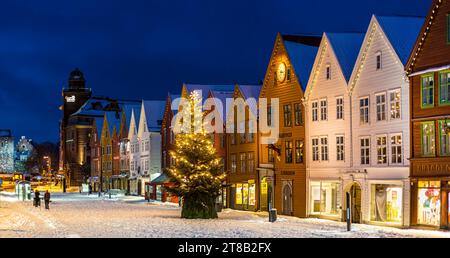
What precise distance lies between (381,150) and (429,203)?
6.30m

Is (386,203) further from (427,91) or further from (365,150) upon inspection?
(427,91)

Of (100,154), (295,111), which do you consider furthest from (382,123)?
(100,154)

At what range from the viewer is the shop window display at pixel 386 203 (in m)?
43.7

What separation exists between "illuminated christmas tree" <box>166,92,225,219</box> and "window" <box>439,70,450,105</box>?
53.0 feet

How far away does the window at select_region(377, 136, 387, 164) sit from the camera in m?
45.5

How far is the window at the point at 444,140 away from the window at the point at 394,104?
175 inches

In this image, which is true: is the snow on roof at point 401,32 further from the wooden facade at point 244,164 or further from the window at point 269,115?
the wooden facade at point 244,164

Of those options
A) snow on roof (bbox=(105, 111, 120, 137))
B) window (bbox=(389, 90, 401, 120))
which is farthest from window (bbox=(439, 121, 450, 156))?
snow on roof (bbox=(105, 111, 120, 137))

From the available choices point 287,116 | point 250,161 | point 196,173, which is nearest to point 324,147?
point 287,116

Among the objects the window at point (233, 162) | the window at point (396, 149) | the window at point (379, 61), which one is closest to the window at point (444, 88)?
the window at point (396, 149)

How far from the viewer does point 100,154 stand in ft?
417

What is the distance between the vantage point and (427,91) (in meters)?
41.2

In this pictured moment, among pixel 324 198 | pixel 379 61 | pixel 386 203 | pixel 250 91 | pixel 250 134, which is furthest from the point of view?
pixel 250 91
